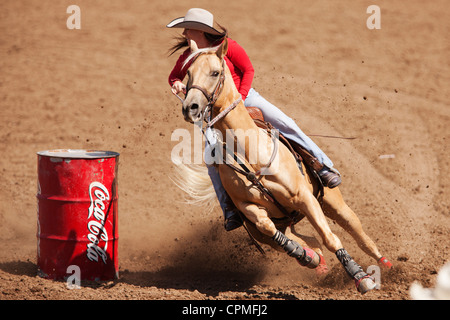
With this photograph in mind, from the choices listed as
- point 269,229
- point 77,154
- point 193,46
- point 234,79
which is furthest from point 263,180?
point 77,154

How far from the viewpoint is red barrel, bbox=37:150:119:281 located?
6266mm

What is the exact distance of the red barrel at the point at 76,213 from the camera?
627 centimetres

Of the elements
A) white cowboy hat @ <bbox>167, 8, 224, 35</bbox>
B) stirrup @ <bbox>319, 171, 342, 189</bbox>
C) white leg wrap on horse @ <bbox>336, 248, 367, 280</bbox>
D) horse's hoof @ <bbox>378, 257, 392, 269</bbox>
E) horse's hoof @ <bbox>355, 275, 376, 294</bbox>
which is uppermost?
white cowboy hat @ <bbox>167, 8, 224, 35</bbox>

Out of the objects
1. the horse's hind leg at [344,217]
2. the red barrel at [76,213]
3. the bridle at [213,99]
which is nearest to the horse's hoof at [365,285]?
the horse's hind leg at [344,217]

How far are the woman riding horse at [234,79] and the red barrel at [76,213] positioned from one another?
109 centimetres

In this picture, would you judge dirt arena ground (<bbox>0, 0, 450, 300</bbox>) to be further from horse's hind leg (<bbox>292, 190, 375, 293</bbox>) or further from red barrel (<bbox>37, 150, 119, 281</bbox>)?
horse's hind leg (<bbox>292, 190, 375, 293</bbox>)

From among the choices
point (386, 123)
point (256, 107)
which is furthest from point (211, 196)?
point (386, 123)

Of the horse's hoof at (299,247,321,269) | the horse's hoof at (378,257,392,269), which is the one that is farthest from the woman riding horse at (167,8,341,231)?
the horse's hoof at (378,257,392,269)

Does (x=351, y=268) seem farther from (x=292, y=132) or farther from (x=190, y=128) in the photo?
(x=190, y=128)

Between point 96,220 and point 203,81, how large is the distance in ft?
6.75

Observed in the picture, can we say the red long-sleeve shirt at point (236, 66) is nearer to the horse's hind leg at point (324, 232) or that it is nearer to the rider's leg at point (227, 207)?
the rider's leg at point (227, 207)

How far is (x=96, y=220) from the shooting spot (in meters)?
6.36

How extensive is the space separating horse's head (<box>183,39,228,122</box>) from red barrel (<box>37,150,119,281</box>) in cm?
164

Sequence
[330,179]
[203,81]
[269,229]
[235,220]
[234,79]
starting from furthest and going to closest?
[330,179]
[235,220]
[234,79]
[269,229]
[203,81]
